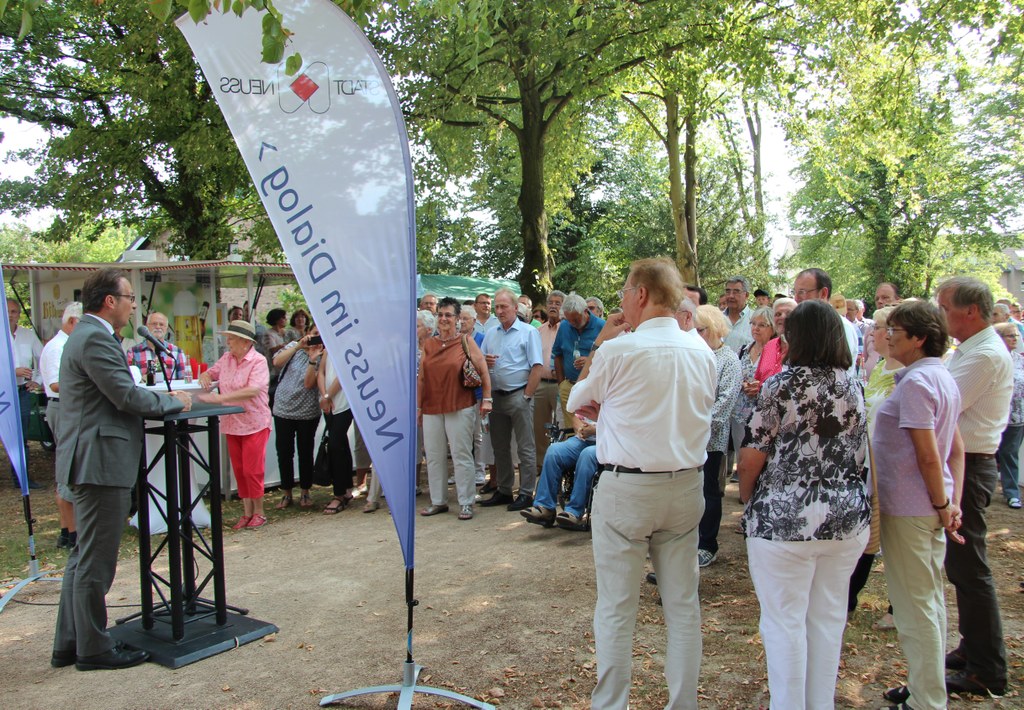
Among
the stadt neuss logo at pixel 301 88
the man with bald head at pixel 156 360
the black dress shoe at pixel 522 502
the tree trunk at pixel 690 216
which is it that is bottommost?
the black dress shoe at pixel 522 502

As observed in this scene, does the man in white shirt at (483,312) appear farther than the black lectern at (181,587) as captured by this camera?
Yes

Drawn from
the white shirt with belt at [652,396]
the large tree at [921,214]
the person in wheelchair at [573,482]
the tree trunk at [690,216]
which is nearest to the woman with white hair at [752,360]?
the person in wheelchair at [573,482]

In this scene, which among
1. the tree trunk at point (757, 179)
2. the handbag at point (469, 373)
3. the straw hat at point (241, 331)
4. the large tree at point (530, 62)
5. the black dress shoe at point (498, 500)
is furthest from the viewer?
→ the tree trunk at point (757, 179)

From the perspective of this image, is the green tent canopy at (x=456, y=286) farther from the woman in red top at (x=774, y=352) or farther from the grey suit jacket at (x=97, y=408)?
the grey suit jacket at (x=97, y=408)

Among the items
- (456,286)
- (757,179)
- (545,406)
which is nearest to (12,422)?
(545,406)

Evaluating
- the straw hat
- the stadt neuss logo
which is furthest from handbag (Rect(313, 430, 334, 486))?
the stadt neuss logo

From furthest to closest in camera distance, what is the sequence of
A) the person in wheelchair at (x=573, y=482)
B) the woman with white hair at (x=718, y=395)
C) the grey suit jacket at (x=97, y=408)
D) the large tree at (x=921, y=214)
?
the large tree at (x=921, y=214) → the person in wheelchair at (x=573, y=482) → the woman with white hair at (x=718, y=395) → the grey suit jacket at (x=97, y=408)

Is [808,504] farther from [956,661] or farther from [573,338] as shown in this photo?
[573,338]

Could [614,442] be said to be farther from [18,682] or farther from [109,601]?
[109,601]

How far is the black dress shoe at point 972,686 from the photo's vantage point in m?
3.51

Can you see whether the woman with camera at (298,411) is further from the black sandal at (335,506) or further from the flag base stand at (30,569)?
the flag base stand at (30,569)

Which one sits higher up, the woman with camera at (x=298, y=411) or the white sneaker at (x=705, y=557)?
the woman with camera at (x=298, y=411)

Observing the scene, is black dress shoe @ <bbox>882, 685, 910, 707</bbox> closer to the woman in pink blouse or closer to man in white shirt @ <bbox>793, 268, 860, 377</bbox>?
man in white shirt @ <bbox>793, 268, 860, 377</bbox>

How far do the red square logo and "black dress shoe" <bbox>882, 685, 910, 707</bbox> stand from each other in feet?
12.5
